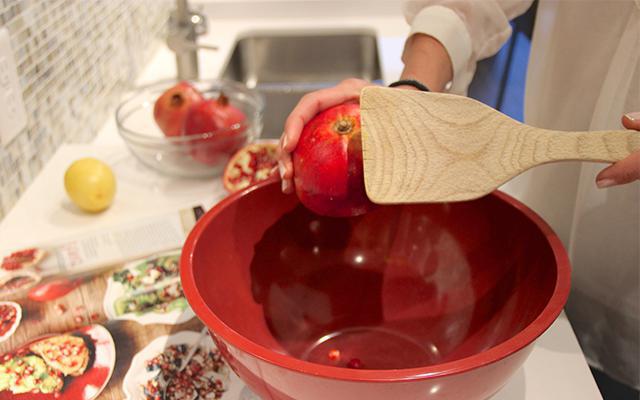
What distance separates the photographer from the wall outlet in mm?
846

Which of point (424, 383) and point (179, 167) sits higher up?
point (424, 383)

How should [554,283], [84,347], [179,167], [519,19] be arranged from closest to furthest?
[554,283], [84,347], [179,167], [519,19]

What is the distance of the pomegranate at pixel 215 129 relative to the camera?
1001 millimetres

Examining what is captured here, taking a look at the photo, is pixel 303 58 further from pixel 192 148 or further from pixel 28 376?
pixel 28 376

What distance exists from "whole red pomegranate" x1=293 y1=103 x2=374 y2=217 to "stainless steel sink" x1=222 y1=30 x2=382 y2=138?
3.45ft

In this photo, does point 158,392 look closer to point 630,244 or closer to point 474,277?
point 474,277

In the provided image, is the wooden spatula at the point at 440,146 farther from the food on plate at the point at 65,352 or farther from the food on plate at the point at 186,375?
the food on plate at the point at 65,352

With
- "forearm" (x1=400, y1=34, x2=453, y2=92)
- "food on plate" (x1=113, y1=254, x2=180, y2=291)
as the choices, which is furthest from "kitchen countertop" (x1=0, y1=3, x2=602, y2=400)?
"forearm" (x1=400, y1=34, x2=453, y2=92)

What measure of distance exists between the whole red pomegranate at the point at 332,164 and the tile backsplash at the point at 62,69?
479 mm

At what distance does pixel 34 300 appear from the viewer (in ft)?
2.48

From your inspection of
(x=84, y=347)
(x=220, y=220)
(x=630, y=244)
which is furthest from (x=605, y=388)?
(x=84, y=347)

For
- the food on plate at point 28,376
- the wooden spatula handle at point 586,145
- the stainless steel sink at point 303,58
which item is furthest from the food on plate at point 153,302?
the stainless steel sink at point 303,58

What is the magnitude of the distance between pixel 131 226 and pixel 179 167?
154mm

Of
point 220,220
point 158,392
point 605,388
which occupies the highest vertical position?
point 220,220
